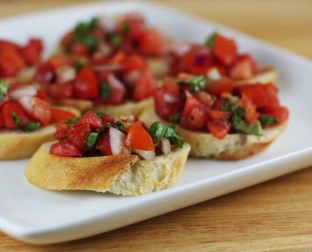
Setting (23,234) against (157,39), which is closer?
(23,234)

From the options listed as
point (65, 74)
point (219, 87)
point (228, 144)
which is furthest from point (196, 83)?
point (65, 74)

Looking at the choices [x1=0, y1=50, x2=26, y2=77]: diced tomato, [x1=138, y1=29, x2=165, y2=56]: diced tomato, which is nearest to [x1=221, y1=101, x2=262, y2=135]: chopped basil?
[x1=138, y1=29, x2=165, y2=56]: diced tomato

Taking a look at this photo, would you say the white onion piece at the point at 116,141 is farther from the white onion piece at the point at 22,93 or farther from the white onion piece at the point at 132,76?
the white onion piece at the point at 132,76

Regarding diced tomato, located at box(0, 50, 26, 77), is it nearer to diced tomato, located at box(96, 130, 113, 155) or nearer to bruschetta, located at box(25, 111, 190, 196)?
bruschetta, located at box(25, 111, 190, 196)

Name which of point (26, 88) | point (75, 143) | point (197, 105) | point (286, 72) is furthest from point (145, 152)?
point (286, 72)

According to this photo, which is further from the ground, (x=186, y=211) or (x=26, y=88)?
(x=26, y=88)

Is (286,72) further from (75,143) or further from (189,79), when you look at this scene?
(75,143)

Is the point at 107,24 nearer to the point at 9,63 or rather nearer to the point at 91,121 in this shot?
the point at 9,63
